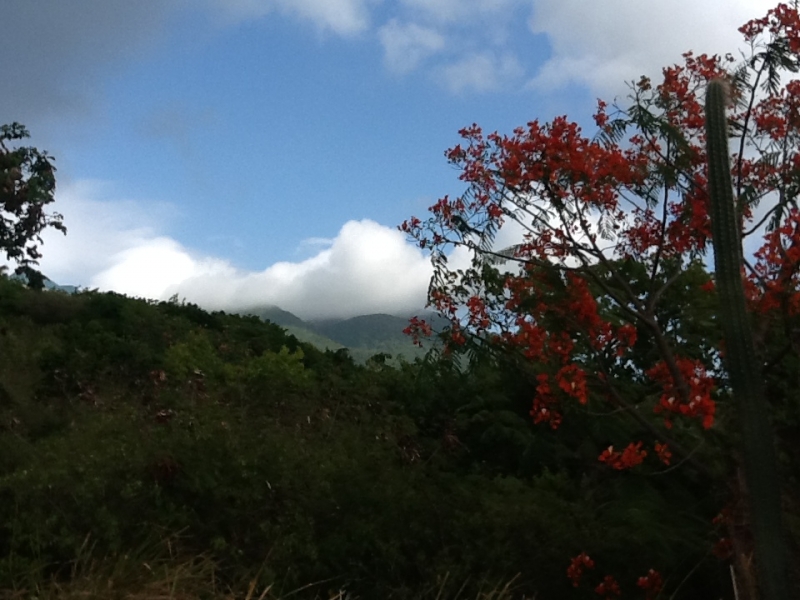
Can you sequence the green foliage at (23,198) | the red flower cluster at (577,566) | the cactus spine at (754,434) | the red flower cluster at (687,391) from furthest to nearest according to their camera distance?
1. the green foliage at (23,198)
2. the red flower cluster at (577,566)
3. the red flower cluster at (687,391)
4. the cactus spine at (754,434)

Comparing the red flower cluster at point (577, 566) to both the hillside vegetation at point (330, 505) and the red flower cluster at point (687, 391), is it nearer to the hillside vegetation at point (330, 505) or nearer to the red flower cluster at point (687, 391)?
the hillside vegetation at point (330, 505)

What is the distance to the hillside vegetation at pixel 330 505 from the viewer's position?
5082mm

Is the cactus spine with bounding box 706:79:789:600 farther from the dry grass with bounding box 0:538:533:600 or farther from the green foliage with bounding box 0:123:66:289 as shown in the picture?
the green foliage with bounding box 0:123:66:289

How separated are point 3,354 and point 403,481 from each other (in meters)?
7.51

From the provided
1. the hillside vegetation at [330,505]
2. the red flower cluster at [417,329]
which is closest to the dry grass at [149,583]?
the hillside vegetation at [330,505]

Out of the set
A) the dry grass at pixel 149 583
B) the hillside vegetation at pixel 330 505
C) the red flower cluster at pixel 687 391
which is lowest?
the dry grass at pixel 149 583

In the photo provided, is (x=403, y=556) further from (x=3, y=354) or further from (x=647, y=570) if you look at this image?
(x=3, y=354)

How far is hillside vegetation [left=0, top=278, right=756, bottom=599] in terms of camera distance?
16.7 feet

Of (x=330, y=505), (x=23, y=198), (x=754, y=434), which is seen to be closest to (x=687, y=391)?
(x=754, y=434)

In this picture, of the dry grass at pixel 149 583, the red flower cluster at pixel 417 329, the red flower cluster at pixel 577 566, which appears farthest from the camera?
the red flower cluster at pixel 417 329

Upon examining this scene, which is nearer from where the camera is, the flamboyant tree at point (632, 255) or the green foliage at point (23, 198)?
the flamboyant tree at point (632, 255)

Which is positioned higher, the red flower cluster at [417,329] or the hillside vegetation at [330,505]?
the red flower cluster at [417,329]

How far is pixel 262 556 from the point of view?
5.45m

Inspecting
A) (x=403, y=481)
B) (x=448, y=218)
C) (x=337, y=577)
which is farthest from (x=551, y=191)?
(x=337, y=577)
